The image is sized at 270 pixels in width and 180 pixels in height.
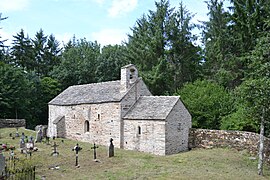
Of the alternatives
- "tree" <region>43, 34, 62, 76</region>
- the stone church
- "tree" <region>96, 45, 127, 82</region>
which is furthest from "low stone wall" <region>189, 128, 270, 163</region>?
"tree" <region>43, 34, 62, 76</region>

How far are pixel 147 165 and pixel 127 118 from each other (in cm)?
718

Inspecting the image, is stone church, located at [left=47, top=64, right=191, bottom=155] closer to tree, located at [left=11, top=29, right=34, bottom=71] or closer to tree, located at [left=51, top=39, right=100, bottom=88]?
tree, located at [left=51, top=39, right=100, bottom=88]

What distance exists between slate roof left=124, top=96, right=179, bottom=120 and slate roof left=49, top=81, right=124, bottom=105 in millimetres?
1865

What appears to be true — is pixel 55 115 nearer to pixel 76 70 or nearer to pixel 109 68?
pixel 109 68

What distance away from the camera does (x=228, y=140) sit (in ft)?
76.1

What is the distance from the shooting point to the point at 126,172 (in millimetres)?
17031

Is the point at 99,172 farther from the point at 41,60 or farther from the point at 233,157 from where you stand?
the point at 41,60

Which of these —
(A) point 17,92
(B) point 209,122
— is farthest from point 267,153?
(A) point 17,92

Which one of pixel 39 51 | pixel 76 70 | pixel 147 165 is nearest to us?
pixel 147 165

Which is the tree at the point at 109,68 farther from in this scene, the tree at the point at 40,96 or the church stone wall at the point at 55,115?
the church stone wall at the point at 55,115

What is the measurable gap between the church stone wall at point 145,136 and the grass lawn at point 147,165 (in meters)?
1.03

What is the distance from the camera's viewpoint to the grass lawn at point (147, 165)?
1628cm

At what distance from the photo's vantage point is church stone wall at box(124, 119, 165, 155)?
22969 mm

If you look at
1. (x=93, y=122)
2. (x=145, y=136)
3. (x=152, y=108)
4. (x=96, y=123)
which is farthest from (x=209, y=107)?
(x=93, y=122)
